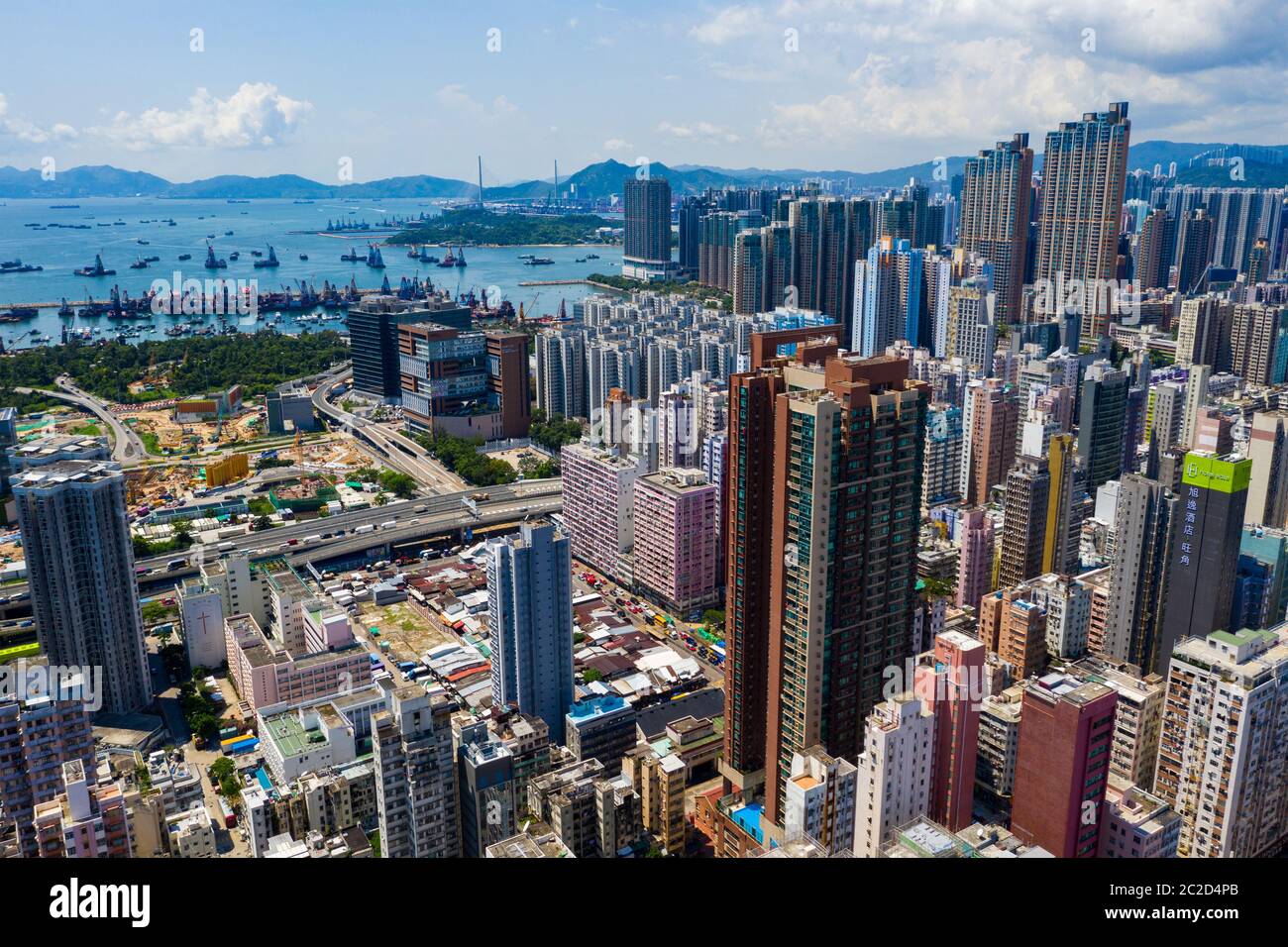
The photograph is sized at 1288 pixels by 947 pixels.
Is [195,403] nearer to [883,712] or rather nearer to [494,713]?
[494,713]

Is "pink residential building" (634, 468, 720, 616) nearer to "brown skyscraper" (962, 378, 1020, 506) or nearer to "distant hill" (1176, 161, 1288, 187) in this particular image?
"brown skyscraper" (962, 378, 1020, 506)

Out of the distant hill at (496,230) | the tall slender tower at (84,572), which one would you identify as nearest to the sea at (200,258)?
the distant hill at (496,230)

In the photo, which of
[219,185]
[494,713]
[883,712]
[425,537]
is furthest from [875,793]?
[219,185]

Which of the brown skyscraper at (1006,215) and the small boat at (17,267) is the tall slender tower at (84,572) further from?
the small boat at (17,267)

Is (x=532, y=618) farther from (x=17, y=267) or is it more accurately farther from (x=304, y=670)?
(x=17, y=267)

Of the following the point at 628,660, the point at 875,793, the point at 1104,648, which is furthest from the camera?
the point at 628,660
